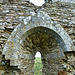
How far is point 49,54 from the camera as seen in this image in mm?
4094

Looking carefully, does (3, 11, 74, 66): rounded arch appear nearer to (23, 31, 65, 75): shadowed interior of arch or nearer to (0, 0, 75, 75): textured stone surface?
(0, 0, 75, 75): textured stone surface

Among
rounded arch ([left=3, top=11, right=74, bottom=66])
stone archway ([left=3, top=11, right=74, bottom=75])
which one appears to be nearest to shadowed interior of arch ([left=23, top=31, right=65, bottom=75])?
stone archway ([left=3, top=11, right=74, bottom=75])

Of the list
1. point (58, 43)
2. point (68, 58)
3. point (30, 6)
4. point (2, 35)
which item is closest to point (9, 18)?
point (2, 35)

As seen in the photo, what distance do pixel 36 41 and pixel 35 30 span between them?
0.63 meters

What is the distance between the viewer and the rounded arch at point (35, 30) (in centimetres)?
324

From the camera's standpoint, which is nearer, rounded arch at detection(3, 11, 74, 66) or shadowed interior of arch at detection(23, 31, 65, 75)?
rounded arch at detection(3, 11, 74, 66)

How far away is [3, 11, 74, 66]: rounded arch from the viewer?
128 inches

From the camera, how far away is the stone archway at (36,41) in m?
3.23

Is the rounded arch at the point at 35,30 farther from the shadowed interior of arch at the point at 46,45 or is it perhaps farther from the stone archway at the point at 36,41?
the shadowed interior of arch at the point at 46,45

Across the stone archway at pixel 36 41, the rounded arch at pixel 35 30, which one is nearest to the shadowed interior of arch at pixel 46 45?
the stone archway at pixel 36 41

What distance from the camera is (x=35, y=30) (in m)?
3.60

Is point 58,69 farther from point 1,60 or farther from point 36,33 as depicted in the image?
point 1,60

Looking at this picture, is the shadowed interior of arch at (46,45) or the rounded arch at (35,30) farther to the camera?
the shadowed interior of arch at (46,45)

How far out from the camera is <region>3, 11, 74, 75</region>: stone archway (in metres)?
3.23
